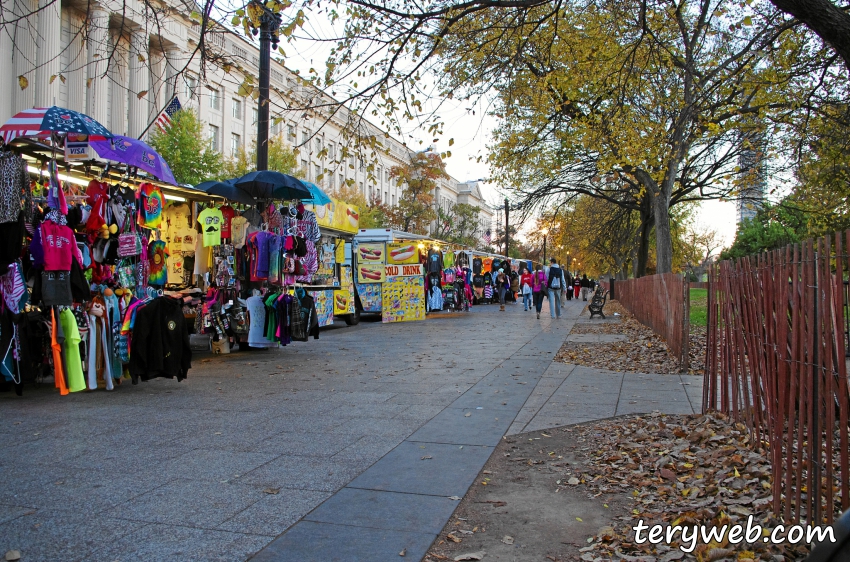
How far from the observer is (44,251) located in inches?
287

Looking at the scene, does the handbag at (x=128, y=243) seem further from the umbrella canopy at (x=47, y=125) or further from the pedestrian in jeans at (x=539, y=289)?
the pedestrian in jeans at (x=539, y=289)

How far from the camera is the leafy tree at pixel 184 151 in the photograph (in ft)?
106

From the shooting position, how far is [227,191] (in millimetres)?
11008

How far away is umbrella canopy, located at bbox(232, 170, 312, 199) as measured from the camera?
1112 cm

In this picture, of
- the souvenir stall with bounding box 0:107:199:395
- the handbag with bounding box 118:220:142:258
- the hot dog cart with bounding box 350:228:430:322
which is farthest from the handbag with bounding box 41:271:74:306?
the hot dog cart with bounding box 350:228:430:322

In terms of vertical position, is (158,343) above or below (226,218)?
below

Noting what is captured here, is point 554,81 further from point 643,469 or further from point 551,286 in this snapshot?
point 643,469

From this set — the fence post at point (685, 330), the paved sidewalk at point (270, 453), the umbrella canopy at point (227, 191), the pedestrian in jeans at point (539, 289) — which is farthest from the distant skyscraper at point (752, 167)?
the umbrella canopy at point (227, 191)

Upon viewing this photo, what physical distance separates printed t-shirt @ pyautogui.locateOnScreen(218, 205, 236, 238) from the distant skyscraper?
1256 cm

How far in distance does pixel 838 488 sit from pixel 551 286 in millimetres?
18689

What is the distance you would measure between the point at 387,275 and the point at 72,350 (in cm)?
1380

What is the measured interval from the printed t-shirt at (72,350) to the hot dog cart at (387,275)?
1314cm

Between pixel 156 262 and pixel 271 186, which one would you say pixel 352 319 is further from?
pixel 156 262

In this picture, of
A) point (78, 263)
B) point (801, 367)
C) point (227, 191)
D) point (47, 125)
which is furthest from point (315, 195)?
point (801, 367)
